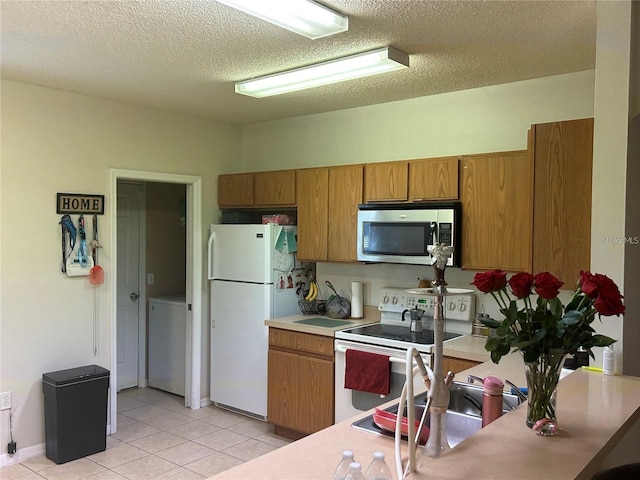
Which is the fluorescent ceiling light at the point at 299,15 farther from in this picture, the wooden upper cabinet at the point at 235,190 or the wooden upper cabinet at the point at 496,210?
the wooden upper cabinet at the point at 235,190

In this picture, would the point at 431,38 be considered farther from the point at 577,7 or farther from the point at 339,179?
the point at 339,179

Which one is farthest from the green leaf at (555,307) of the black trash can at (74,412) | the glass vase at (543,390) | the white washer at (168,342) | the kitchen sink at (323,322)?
Result: the white washer at (168,342)

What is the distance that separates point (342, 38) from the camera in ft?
9.52

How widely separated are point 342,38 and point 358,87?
0.99 m

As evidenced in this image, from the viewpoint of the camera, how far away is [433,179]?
3.79 m

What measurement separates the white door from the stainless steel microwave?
2652mm

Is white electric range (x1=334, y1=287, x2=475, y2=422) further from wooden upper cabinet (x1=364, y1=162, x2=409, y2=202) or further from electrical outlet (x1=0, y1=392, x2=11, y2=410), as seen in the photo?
electrical outlet (x1=0, y1=392, x2=11, y2=410)

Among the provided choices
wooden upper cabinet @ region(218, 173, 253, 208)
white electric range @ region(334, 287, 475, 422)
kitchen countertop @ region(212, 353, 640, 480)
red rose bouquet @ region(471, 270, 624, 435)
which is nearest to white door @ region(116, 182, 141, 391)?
wooden upper cabinet @ region(218, 173, 253, 208)

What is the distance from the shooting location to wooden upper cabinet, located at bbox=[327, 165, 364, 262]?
4176mm

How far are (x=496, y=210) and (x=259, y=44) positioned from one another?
175 centimetres

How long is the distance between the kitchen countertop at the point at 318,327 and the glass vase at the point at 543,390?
226 cm

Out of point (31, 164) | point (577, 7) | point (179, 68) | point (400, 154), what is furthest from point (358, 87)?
point (31, 164)

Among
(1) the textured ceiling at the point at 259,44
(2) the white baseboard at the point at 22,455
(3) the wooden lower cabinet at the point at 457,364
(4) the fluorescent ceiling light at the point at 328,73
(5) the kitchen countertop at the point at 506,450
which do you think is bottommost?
(2) the white baseboard at the point at 22,455

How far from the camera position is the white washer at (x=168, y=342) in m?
5.25
